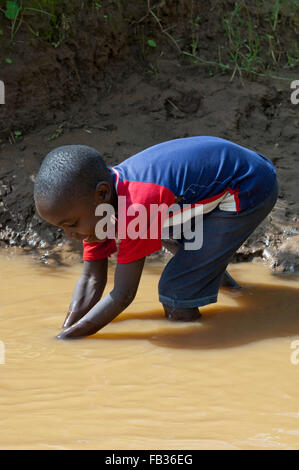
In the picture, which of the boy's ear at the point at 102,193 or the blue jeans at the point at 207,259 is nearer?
the boy's ear at the point at 102,193

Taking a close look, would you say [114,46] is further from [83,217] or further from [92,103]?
[83,217]

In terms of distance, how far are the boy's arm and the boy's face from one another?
0.74 ft

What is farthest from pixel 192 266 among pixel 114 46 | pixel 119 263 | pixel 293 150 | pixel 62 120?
pixel 114 46

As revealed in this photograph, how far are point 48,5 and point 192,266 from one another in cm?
306

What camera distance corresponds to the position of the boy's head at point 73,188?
2367mm

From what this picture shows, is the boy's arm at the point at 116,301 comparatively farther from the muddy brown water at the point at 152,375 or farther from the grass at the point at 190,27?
the grass at the point at 190,27

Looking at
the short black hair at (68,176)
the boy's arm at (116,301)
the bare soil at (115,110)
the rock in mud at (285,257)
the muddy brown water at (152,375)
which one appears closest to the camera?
the muddy brown water at (152,375)

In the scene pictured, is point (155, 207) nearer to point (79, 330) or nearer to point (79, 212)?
point (79, 212)

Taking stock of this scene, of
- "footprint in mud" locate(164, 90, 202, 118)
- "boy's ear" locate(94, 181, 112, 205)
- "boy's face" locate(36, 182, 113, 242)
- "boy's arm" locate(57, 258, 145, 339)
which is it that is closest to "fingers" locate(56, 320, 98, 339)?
"boy's arm" locate(57, 258, 145, 339)

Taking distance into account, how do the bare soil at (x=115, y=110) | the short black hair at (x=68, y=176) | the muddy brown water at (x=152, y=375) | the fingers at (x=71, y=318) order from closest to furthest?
the muddy brown water at (x=152, y=375), the short black hair at (x=68, y=176), the fingers at (x=71, y=318), the bare soil at (x=115, y=110)

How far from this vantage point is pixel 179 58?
526cm

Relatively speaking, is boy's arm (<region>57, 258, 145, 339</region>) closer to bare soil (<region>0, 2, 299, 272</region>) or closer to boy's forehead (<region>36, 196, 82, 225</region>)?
boy's forehead (<region>36, 196, 82, 225</region>)

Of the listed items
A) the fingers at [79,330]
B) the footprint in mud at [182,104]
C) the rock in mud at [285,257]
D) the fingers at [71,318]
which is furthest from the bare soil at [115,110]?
the fingers at [79,330]

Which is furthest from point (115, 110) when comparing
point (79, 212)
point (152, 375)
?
point (152, 375)
